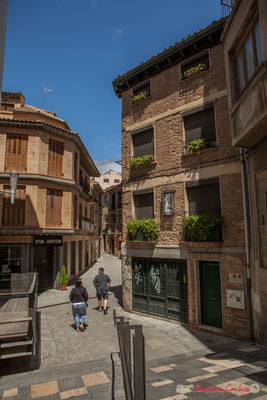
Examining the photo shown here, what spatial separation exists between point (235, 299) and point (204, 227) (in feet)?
8.41

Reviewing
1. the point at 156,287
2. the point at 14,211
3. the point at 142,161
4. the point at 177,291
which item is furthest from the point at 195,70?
the point at 14,211

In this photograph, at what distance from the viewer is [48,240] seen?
1706 cm

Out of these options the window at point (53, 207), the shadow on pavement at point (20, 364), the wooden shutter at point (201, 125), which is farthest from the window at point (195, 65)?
the shadow on pavement at point (20, 364)

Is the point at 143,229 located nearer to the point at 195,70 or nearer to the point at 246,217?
the point at 246,217

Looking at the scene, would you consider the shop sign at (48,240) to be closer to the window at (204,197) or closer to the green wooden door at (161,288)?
the green wooden door at (161,288)

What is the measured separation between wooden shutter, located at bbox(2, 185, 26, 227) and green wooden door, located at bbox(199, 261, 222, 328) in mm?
11022

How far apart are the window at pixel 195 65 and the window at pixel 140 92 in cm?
196

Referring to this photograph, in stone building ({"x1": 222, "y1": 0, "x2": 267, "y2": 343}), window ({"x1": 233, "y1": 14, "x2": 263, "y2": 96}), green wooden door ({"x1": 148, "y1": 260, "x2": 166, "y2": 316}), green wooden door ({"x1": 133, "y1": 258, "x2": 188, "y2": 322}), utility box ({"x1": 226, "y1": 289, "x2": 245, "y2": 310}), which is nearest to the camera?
stone building ({"x1": 222, "y1": 0, "x2": 267, "y2": 343})

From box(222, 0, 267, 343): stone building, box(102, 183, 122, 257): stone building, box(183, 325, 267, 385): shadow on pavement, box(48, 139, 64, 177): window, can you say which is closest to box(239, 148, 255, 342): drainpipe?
box(222, 0, 267, 343): stone building

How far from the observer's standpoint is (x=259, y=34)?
7121mm

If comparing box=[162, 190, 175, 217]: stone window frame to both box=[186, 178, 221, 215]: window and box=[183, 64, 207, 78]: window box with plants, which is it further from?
box=[183, 64, 207, 78]: window box with plants

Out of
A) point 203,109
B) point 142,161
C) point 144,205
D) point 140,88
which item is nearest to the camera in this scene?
point 203,109

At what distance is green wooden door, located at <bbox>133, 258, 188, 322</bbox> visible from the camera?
426 inches

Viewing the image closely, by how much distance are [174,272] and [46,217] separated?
937 centimetres
